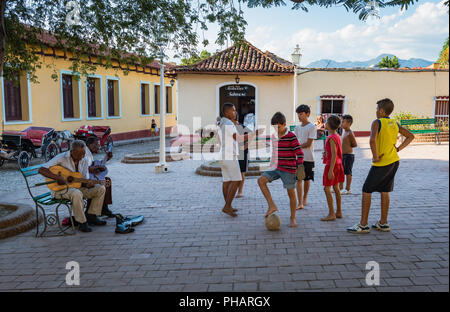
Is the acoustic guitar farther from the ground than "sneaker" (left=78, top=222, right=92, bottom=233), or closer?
farther from the ground

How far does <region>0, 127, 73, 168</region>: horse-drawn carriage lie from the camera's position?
1113cm

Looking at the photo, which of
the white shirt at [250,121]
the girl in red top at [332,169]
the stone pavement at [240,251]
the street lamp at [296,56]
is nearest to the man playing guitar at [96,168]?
the stone pavement at [240,251]

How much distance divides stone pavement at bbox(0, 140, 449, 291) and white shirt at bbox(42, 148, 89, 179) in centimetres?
83

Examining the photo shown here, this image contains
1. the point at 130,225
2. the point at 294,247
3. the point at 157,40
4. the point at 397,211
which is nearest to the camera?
the point at 294,247

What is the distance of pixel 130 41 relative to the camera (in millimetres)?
6648

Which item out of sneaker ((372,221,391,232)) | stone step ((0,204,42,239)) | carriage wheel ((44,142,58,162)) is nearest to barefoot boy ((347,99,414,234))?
sneaker ((372,221,391,232))

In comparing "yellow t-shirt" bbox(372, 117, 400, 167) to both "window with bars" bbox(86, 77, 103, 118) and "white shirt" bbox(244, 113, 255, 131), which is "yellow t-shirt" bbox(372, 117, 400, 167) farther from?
"window with bars" bbox(86, 77, 103, 118)

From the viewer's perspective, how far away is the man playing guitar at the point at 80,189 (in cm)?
510

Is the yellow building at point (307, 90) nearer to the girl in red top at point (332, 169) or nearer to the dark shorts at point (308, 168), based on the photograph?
the dark shorts at point (308, 168)

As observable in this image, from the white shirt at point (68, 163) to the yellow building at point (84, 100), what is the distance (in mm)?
4937

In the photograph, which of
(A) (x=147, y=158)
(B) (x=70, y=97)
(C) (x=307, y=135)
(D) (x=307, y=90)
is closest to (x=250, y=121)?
(D) (x=307, y=90)

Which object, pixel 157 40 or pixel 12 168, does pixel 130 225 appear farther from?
pixel 12 168

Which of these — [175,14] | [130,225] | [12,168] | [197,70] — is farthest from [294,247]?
[197,70]
